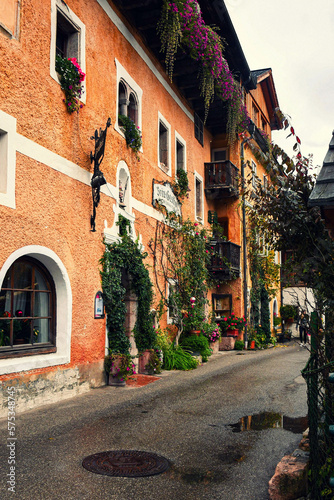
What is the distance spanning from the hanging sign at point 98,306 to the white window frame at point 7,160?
275 cm

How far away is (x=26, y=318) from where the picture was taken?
22.6 feet

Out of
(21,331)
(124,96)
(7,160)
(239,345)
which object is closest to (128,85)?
(124,96)

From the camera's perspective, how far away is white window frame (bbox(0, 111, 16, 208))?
6.22 meters

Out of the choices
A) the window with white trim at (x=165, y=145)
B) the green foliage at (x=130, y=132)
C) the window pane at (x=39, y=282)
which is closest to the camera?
the window pane at (x=39, y=282)

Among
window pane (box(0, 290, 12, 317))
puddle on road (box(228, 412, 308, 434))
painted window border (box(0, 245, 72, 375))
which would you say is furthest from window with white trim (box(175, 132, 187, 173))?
puddle on road (box(228, 412, 308, 434))

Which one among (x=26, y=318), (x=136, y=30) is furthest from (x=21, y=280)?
(x=136, y=30)

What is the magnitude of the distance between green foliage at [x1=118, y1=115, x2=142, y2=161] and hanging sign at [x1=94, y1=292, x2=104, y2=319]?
352 centimetres

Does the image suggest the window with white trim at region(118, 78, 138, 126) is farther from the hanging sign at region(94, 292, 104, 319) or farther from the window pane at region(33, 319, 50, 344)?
the window pane at region(33, 319, 50, 344)

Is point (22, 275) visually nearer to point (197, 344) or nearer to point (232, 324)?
point (197, 344)

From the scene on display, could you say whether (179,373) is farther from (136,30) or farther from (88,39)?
(136,30)

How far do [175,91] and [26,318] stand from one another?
9124 millimetres

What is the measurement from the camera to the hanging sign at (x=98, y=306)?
8.48m

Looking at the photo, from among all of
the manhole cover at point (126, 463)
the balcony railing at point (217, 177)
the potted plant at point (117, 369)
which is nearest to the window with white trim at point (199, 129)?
the balcony railing at point (217, 177)

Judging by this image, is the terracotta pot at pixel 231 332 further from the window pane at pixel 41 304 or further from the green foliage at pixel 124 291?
the window pane at pixel 41 304
